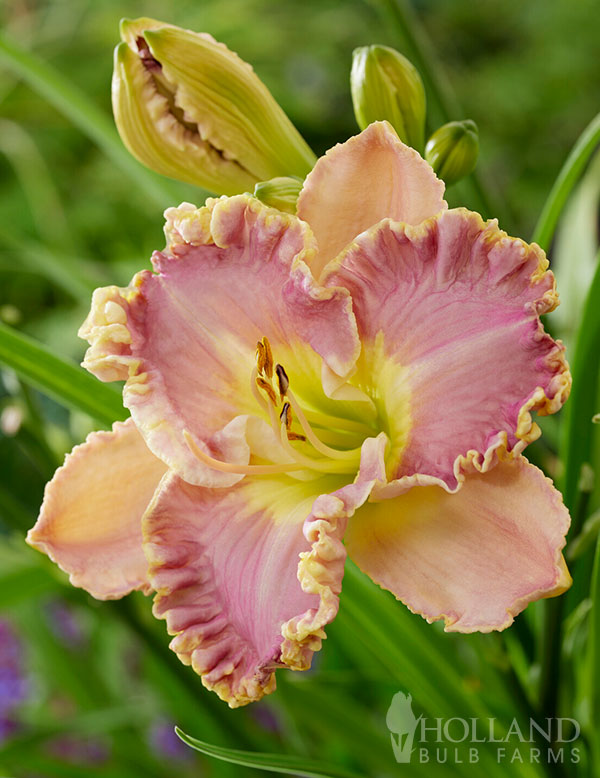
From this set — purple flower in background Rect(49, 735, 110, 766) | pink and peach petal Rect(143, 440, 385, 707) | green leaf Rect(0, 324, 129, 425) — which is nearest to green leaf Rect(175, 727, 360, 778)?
pink and peach petal Rect(143, 440, 385, 707)

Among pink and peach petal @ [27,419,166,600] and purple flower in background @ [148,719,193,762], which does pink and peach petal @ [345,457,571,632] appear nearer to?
pink and peach petal @ [27,419,166,600]

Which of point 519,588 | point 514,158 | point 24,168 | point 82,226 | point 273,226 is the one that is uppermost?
point 273,226

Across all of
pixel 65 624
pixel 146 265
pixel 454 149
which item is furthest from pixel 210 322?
pixel 65 624

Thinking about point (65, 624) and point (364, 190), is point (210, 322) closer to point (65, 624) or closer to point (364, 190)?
point (364, 190)

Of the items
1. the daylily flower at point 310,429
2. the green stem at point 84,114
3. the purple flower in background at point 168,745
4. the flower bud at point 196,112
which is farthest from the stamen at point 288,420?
the purple flower in background at point 168,745

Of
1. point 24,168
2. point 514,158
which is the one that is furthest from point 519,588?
point 514,158

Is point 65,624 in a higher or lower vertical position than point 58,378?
lower

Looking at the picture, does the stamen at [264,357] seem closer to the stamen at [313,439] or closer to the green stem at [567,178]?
the stamen at [313,439]

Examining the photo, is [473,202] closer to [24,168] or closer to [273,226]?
[273,226]
